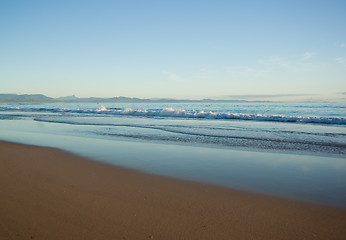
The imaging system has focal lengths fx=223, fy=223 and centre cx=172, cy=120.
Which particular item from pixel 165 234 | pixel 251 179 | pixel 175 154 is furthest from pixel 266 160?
pixel 165 234

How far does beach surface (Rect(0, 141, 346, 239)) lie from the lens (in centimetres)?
298

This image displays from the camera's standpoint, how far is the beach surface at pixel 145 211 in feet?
9.78

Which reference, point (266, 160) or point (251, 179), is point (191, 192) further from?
point (266, 160)

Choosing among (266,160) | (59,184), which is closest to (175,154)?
(266,160)

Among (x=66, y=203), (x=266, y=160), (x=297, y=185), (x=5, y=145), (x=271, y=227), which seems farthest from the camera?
(x=5, y=145)

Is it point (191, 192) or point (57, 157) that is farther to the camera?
point (57, 157)

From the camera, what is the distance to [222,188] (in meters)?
4.61

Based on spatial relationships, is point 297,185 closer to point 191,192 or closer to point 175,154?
point 191,192

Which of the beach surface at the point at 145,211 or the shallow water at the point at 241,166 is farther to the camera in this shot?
the shallow water at the point at 241,166

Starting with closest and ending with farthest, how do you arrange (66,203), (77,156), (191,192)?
(66,203) → (191,192) → (77,156)

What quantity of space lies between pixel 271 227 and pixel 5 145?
33.8ft

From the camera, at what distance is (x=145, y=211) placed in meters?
3.56

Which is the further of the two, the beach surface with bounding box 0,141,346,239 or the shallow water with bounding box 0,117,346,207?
the shallow water with bounding box 0,117,346,207

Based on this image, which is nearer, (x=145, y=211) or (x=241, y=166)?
(x=145, y=211)
